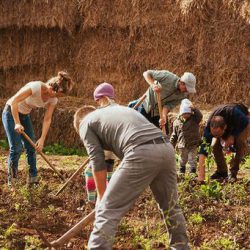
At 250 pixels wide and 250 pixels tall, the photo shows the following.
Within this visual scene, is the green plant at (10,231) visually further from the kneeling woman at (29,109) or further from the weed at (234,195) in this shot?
the weed at (234,195)

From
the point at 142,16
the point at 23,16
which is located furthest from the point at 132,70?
the point at 23,16

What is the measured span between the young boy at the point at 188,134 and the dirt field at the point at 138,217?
38.3 inches

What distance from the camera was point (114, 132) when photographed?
13.7 ft

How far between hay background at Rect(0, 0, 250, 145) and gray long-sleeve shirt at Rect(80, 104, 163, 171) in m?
8.12

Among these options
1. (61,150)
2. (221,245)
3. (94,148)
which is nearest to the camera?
(94,148)

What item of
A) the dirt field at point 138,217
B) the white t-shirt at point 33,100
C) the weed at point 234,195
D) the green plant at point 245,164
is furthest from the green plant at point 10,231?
the green plant at point 245,164

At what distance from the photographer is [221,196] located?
6832 millimetres

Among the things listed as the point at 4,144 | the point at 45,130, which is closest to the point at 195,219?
the point at 45,130

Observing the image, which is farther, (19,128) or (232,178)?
(232,178)

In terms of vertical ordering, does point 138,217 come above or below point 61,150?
above

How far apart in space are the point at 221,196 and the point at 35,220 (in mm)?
2282

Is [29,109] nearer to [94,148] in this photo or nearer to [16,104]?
[16,104]

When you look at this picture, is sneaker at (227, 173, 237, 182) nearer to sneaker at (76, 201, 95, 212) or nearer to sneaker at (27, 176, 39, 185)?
sneaker at (76, 201, 95, 212)

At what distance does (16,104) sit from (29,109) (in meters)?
0.36
